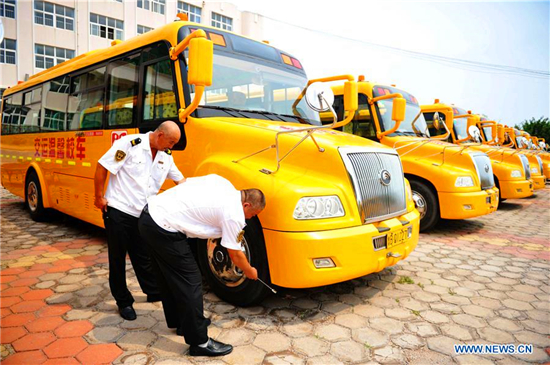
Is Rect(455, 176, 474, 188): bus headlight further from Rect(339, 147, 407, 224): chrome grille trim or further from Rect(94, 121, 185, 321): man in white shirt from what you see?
Rect(94, 121, 185, 321): man in white shirt

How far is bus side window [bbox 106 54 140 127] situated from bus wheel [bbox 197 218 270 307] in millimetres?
2165

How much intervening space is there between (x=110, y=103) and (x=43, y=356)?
350cm

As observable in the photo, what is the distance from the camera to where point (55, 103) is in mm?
6648

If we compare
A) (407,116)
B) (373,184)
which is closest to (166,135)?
(373,184)

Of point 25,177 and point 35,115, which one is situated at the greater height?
point 35,115

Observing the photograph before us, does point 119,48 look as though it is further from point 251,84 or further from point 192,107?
point 192,107

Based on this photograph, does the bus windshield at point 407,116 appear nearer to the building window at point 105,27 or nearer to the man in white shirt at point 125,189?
the man in white shirt at point 125,189

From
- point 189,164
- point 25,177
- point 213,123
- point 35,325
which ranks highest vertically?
point 213,123

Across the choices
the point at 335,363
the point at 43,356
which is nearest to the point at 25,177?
the point at 43,356

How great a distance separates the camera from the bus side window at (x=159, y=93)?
420 centimetres

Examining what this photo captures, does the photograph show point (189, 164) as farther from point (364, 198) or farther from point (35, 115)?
point (35, 115)

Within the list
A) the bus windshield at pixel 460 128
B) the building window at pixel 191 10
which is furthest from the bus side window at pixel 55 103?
the building window at pixel 191 10

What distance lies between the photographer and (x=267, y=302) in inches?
146

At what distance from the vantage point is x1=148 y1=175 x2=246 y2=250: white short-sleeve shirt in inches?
99.5
